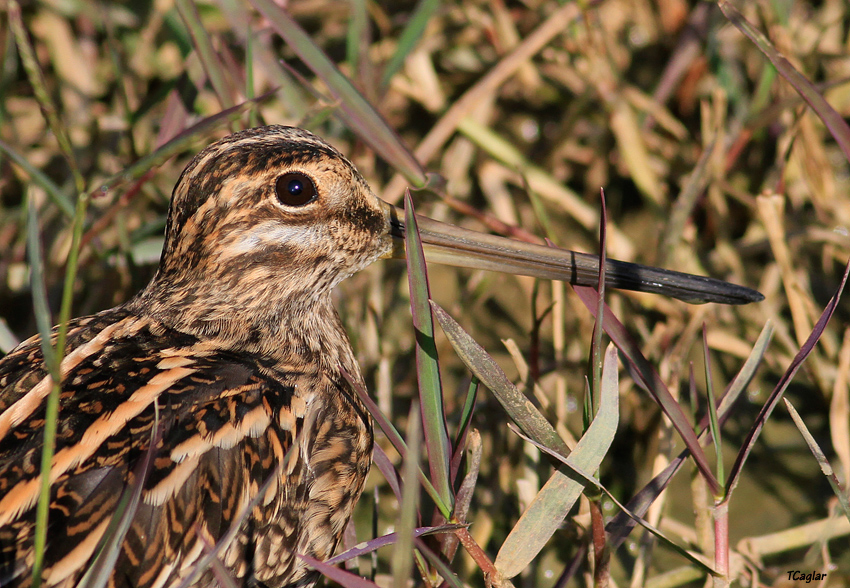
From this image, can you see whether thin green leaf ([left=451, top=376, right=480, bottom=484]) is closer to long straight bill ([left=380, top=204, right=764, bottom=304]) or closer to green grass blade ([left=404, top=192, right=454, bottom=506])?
green grass blade ([left=404, top=192, right=454, bottom=506])

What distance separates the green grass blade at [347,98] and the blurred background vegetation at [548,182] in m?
0.04

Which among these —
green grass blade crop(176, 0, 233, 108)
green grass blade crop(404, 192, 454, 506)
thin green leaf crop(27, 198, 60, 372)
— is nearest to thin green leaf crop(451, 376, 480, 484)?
green grass blade crop(404, 192, 454, 506)

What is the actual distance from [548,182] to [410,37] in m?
0.66

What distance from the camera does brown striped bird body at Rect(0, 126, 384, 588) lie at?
1.45m

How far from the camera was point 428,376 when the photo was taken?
1.60m

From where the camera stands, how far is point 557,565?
2145mm

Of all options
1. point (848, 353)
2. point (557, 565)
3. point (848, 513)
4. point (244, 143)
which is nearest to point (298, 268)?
point (244, 143)

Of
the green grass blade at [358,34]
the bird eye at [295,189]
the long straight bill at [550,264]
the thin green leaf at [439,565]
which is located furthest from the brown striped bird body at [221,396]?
the green grass blade at [358,34]

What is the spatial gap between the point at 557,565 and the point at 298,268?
0.94 meters

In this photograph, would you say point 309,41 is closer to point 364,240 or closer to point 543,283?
point 364,240

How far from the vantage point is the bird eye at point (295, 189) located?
179cm

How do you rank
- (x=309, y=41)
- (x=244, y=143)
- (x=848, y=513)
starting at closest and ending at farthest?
(x=848, y=513)
(x=244, y=143)
(x=309, y=41)

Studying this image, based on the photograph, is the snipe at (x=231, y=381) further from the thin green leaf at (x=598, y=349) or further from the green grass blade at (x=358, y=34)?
the green grass blade at (x=358, y=34)

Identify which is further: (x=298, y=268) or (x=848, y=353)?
(x=848, y=353)
